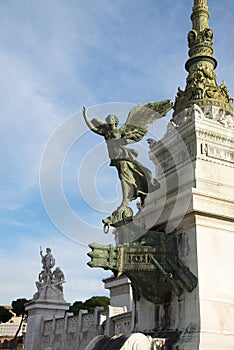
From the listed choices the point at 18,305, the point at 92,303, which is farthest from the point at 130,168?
the point at 18,305

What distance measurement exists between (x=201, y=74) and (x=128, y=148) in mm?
5396

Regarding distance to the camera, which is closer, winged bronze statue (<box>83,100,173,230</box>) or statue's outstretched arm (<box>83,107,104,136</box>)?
winged bronze statue (<box>83,100,173,230</box>)

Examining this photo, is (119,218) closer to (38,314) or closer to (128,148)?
(128,148)

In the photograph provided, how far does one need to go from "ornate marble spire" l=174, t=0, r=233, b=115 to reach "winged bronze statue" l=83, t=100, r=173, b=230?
359 cm

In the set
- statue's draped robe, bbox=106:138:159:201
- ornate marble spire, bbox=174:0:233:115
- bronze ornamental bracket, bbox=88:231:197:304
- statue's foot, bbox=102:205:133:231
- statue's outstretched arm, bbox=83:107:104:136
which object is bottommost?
bronze ornamental bracket, bbox=88:231:197:304

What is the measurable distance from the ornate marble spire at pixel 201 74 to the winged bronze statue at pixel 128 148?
3.59 meters

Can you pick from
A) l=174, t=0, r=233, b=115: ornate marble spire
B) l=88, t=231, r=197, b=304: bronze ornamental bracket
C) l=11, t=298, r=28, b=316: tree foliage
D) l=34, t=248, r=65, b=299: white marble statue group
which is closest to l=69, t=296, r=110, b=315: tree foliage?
l=11, t=298, r=28, b=316: tree foliage

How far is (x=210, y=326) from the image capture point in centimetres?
952

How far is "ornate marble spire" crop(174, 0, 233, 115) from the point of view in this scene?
1416 centimetres

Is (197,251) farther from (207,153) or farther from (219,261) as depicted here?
(207,153)

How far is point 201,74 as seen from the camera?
14.7 meters

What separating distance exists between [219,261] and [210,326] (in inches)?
58.0

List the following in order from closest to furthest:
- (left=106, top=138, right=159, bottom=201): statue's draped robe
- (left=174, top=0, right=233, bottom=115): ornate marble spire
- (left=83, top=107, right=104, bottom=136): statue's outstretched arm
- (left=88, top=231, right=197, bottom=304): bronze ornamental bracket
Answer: (left=88, top=231, right=197, bottom=304): bronze ornamental bracket, (left=106, top=138, right=159, bottom=201): statue's draped robe, (left=83, top=107, right=104, bottom=136): statue's outstretched arm, (left=174, top=0, right=233, bottom=115): ornate marble spire

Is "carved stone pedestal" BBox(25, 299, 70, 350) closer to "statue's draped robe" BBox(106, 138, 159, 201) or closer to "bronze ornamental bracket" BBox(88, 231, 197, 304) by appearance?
"bronze ornamental bracket" BBox(88, 231, 197, 304)
